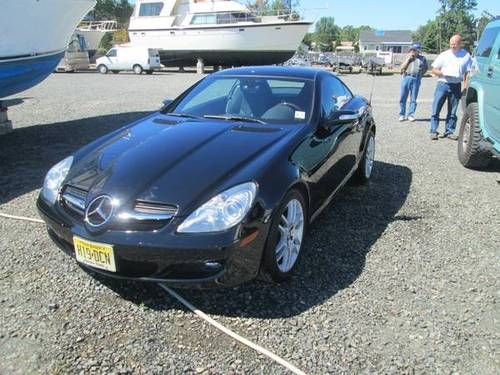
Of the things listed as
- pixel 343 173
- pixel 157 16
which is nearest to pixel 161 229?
pixel 343 173

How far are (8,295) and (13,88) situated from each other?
18.9ft

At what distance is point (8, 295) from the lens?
305 cm

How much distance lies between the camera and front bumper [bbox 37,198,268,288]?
2.58m

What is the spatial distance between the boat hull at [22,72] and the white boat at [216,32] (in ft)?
69.2

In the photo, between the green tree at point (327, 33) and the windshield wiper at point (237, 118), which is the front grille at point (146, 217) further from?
the green tree at point (327, 33)

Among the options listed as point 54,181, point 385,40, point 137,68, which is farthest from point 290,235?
point 385,40

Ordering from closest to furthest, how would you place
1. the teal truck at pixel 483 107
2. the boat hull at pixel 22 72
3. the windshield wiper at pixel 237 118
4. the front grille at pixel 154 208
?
the front grille at pixel 154 208 → the windshield wiper at pixel 237 118 → the teal truck at pixel 483 107 → the boat hull at pixel 22 72

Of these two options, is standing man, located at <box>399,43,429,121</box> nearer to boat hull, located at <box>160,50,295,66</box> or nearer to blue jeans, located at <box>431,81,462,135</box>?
blue jeans, located at <box>431,81,462,135</box>

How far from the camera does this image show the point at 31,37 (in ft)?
25.4

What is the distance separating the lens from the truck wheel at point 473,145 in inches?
245

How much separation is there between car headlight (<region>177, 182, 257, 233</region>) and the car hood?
7 centimetres

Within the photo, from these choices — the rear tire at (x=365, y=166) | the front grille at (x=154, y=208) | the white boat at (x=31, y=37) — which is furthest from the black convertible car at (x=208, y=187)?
the white boat at (x=31, y=37)

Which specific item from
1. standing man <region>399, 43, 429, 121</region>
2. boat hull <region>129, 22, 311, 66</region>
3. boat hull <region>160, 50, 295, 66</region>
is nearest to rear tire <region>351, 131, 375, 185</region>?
standing man <region>399, 43, 429, 121</region>

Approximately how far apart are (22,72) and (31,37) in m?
0.63
